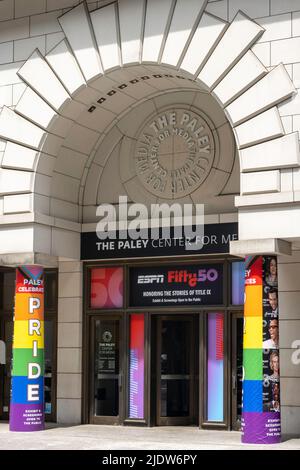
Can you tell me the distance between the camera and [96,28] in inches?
701

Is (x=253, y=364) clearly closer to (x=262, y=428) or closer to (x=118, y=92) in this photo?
(x=262, y=428)

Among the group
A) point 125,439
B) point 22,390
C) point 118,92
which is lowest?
point 125,439

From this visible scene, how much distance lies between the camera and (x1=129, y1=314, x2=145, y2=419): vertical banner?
1923 centimetres

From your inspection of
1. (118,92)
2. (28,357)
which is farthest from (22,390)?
(118,92)

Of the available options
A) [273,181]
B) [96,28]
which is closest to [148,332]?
[273,181]

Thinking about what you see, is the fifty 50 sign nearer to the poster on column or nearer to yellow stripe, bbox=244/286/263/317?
yellow stripe, bbox=244/286/263/317

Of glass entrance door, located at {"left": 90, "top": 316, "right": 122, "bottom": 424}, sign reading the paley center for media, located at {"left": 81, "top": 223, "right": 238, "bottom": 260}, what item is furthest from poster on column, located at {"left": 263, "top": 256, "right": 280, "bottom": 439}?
glass entrance door, located at {"left": 90, "top": 316, "right": 122, "bottom": 424}

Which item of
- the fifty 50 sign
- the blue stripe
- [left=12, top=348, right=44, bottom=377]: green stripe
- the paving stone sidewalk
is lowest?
the paving stone sidewalk

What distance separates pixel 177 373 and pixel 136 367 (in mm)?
912

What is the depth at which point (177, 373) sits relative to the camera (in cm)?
1917

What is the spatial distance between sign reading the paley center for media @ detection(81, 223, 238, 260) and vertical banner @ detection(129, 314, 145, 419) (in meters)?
1.43

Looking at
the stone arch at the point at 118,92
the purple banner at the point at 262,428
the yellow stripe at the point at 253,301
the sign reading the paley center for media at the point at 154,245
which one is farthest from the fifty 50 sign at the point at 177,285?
the purple banner at the point at 262,428

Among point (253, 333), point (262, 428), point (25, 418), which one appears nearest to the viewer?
point (262, 428)

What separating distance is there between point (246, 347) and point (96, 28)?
22.9 ft
